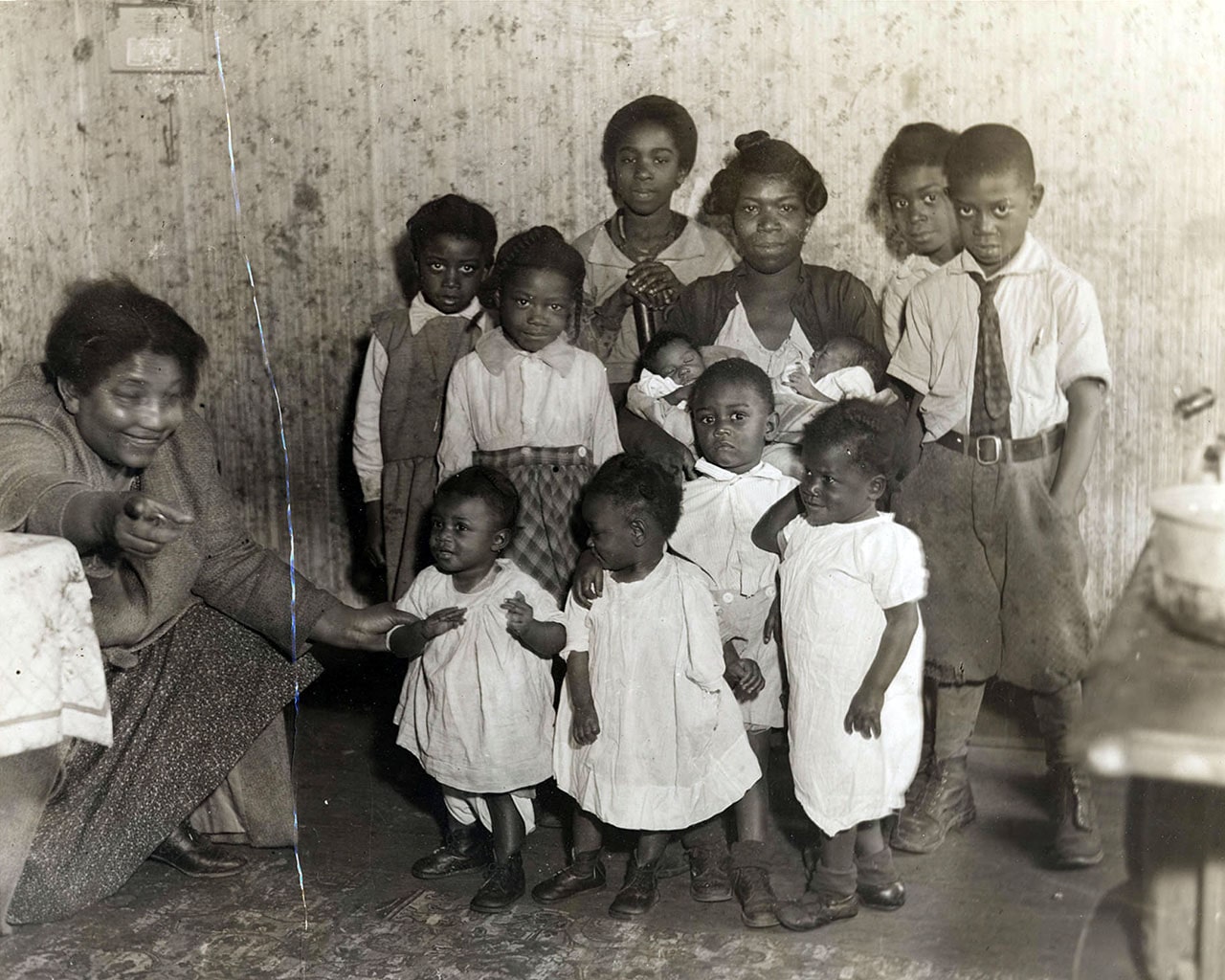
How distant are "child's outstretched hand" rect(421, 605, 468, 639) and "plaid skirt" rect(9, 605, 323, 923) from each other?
0.44 metres

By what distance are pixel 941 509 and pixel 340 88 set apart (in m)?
1.80

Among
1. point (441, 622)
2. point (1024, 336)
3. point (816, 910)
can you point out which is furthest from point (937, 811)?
point (441, 622)

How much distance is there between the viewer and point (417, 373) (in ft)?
10.4

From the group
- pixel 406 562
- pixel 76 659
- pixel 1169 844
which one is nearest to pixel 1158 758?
pixel 1169 844

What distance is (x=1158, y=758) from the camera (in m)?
2.10

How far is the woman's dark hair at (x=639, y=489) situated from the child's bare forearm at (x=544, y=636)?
282 mm

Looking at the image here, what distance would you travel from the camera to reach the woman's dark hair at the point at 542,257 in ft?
9.23

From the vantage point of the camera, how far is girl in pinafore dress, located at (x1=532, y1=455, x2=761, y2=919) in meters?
2.60

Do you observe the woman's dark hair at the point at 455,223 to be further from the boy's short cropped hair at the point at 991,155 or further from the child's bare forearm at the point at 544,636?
the boy's short cropped hair at the point at 991,155

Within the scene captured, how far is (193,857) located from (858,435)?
1720 millimetres

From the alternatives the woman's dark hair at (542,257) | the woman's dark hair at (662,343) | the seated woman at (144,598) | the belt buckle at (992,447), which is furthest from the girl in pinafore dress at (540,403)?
the belt buckle at (992,447)

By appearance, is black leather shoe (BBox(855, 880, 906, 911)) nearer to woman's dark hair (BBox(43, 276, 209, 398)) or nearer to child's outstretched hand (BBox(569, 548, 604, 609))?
child's outstretched hand (BBox(569, 548, 604, 609))

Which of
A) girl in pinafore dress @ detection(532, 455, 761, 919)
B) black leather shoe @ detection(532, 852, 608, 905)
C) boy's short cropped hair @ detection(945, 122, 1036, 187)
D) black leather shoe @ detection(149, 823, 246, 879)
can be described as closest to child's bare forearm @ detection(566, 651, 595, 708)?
girl in pinafore dress @ detection(532, 455, 761, 919)

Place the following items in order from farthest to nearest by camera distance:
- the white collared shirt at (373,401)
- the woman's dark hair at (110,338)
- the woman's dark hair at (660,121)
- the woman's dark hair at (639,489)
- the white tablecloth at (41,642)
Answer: the white collared shirt at (373,401), the woman's dark hair at (660,121), the woman's dark hair at (110,338), the woman's dark hair at (639,489), the white tablecloth at (41,642)
